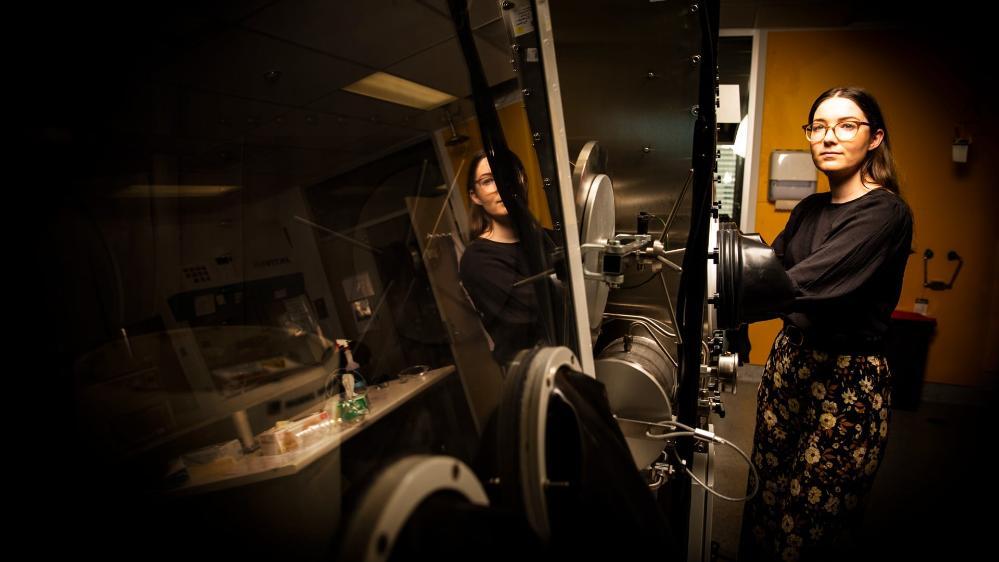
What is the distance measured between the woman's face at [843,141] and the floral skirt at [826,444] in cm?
55

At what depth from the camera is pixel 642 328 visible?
1168 millimetres

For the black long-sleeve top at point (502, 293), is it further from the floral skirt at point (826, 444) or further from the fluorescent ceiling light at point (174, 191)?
the floral skirt at point (826, 444)

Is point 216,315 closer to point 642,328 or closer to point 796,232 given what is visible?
point 642,328

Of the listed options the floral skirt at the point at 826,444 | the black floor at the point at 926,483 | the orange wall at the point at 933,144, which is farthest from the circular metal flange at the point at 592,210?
the orange wall at the point at 933,144

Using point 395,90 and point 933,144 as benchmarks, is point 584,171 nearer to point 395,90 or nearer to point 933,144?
point 395,90

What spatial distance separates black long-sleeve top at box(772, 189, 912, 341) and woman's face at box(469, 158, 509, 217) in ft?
3.07

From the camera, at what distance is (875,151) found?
1.35 metres

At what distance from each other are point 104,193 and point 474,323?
11.2 inches

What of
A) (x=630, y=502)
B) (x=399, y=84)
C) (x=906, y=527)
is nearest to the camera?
(x=399, y=84)

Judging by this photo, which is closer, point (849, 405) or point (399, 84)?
point (399, 84)

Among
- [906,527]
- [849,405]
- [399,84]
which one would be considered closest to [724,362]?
[849,405]

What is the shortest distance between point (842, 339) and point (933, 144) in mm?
2887

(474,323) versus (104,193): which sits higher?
(104,193)

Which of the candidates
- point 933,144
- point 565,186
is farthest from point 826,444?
point 933,144
